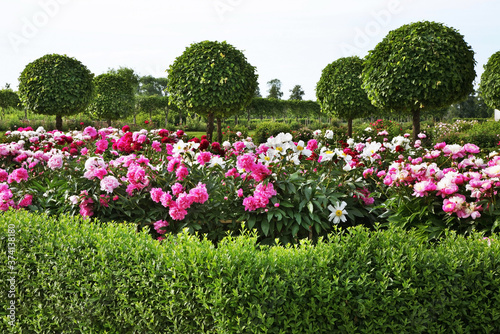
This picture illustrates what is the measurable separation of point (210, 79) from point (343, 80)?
5.23m

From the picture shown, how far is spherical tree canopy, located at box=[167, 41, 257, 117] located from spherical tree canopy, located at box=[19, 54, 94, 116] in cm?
452

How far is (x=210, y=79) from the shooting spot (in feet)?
35.0

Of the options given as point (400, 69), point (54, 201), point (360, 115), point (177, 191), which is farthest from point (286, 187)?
point (360, 115)

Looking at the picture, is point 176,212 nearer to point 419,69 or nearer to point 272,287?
point 272,287

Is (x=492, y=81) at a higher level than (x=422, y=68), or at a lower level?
higher

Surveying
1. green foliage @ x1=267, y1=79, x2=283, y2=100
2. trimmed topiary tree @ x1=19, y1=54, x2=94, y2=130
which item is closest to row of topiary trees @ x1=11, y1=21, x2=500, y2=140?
trimmed topiary tree @ x1=19, y1=54, x2=94, y2=130

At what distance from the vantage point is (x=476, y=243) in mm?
2326

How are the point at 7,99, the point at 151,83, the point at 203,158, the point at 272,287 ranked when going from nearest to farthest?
1. the point at 272,287
2. the point at 203,158
3. the point at 7,99
4. the point at 151,83

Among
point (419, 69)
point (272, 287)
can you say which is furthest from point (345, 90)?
point (272, 287)

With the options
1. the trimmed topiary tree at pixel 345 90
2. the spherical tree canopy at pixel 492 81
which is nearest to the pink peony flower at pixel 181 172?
the trimmed topiary tree at pixel 345 90

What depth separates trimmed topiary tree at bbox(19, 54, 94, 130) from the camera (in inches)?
521

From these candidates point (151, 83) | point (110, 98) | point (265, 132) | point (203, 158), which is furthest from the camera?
point (151, 83)

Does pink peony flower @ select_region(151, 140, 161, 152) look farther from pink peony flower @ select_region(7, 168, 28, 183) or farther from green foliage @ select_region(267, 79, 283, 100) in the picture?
green foliage @ select_region(267, 79, 283, 100)

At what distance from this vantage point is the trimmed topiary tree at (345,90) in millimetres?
13188
